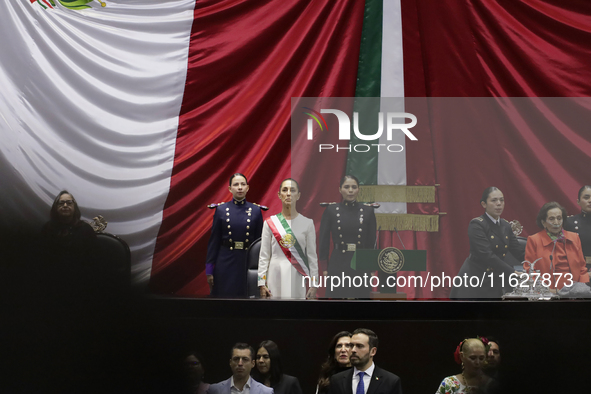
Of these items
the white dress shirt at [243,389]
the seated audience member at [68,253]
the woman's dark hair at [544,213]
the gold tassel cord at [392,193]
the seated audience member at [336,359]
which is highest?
the gold tassel cord at [392,193]

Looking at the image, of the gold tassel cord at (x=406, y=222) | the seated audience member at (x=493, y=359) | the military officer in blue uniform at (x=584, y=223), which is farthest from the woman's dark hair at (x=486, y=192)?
the seated audience member at (x=493, y=359)

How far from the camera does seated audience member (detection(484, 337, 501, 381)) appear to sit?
Answer: 2.79 meters

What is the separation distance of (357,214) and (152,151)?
1.87 meters

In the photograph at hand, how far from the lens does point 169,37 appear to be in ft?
15.2

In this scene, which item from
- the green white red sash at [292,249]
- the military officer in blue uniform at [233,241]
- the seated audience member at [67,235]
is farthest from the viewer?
the military officer in blue uniform at [233,241]

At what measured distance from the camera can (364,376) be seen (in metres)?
2.75

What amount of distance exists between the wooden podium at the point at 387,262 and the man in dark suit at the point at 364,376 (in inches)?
18.5

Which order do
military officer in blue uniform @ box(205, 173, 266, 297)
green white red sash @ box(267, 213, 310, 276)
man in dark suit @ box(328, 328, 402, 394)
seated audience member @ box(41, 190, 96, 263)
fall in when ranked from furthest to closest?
military officer in blue uniform @ box(205, 173, 266, 297) → green white red sash @ box(267, 213, 310, 276) → seated audience member @ box(41, 190, 96, 263) → man in dark suit @ box(328, 328, 402, 394)

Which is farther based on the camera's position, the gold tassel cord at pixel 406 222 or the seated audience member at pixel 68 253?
the gold tassel cord at pixel 406 222

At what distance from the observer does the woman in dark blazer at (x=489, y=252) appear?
3.29m

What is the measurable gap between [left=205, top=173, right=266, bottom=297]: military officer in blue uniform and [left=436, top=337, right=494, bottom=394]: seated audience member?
1.59 metres

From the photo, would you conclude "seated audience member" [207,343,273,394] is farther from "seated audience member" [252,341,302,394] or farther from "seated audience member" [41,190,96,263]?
"seated audience member" [41,190,96,263]

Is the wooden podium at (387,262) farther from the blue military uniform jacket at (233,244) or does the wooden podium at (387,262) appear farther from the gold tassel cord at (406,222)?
the blue military uniform jacket at (233,244)

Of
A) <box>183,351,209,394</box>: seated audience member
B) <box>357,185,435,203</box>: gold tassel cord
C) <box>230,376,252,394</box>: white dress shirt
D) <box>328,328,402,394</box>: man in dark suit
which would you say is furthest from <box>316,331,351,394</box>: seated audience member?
<box>357,185,435,203</box>: gold tassel cord
